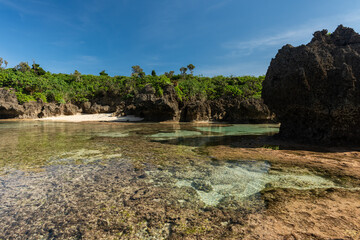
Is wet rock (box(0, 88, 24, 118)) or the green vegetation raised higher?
the green vegetation

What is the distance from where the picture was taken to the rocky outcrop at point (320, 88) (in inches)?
299

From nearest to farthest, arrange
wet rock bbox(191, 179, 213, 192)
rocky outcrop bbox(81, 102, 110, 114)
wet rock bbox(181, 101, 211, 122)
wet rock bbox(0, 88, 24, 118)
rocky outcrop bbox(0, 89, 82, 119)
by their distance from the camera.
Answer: wet rock bbox(191, 179, 213, 192) < wet rock bbox(0, 88, 24, 118) < rocky outcrop bbox(0, 89, 82, 119) < wet rock bbox(181, 101, 211, 122) < rocky outcrop bbox(81, 102, 110, 114)

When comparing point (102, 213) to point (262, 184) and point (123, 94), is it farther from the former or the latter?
point (123, 94)

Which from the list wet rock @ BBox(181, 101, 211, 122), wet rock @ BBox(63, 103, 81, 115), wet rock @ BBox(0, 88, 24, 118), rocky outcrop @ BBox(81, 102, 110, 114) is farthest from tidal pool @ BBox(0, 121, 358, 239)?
wet rock @ BBox(63, 103, 81, 115)

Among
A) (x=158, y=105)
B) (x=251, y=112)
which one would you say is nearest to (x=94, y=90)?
(x=158, y=105)

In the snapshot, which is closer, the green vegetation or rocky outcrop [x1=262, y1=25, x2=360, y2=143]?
rocky outcrop [x1=262, y1=25, x2=360, y2=143]

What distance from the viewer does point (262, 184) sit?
3.72 meters

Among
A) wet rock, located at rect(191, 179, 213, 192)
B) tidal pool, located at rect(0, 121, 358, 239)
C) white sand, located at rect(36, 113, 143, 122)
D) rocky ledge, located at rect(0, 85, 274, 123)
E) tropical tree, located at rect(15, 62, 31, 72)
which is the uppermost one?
tropical tree, located at rect(15, 62, 31, 72)

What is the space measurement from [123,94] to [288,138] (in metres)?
35.7

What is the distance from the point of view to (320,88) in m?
8.29

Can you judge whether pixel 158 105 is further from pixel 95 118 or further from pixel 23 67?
pixel 23 67

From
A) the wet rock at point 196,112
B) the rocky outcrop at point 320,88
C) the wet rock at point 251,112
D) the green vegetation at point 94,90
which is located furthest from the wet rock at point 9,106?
the rocky outcrop at point 320,88

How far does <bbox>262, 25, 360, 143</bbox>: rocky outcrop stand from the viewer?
7.60 meters

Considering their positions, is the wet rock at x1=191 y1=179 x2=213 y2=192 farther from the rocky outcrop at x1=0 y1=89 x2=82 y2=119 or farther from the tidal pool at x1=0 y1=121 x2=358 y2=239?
the rocky outcrop at x1=0 y1=89 x2=82 y2=119
